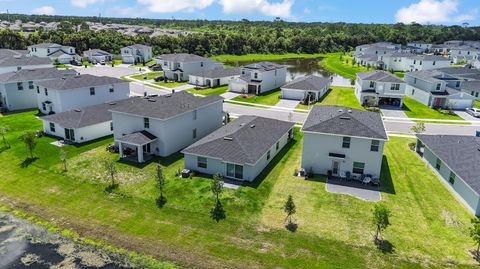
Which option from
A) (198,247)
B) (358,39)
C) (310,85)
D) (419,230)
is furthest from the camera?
(358,39)

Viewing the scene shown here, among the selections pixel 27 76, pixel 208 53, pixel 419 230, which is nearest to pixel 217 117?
pixel 419 230

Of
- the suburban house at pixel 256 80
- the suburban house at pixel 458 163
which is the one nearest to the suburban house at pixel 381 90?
the suburban house at pixel 256 80

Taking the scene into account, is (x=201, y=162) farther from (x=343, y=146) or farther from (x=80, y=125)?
(x=80, y=125)

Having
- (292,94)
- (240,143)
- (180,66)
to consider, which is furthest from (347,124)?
(180,66)

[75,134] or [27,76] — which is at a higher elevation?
[27,76]

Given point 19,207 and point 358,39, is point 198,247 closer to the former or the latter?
point 19,207

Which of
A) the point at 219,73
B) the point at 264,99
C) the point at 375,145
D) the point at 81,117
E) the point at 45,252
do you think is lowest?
the point at 45,252

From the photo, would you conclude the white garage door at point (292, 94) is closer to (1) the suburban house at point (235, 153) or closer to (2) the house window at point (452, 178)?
(1) the suburban house at point (235, 153)
